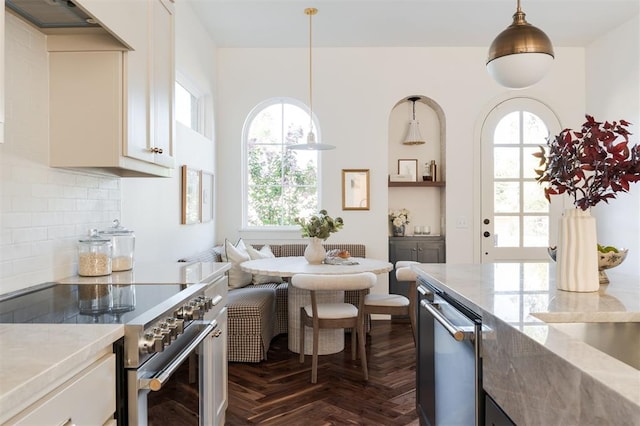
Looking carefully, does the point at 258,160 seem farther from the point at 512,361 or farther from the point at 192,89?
the point at 512,361

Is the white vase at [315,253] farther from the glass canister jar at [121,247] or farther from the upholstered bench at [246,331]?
the glass canister jar at [121,247]

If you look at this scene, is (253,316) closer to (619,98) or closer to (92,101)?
(92,101)

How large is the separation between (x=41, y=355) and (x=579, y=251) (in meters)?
1.60

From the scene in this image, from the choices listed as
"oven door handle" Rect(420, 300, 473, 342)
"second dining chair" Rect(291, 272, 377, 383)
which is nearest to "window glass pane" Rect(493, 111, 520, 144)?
"second dining chair" Rect(291, 272, 377, 383)

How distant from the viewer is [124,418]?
112cm

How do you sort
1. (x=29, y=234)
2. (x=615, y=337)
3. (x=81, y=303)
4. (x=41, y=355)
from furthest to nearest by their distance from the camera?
(x=29, y=234) < (x=81, y=303) < (x=615, y=337) < (x=41, y=355)

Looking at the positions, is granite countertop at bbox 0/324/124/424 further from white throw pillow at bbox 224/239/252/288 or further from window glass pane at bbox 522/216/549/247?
window glass pane at bbox 522/216/549/247

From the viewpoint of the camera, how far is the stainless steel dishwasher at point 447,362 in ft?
4.48

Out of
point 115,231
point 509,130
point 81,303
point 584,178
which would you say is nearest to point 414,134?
point 509,130

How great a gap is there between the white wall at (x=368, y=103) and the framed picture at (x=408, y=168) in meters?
0.33

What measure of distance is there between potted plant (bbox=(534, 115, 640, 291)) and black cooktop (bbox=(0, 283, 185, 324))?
4.65ft

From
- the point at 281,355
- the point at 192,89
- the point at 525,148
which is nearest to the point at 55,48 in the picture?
the point at 192,89

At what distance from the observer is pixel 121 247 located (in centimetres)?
213

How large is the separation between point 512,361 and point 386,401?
180 centimetres
